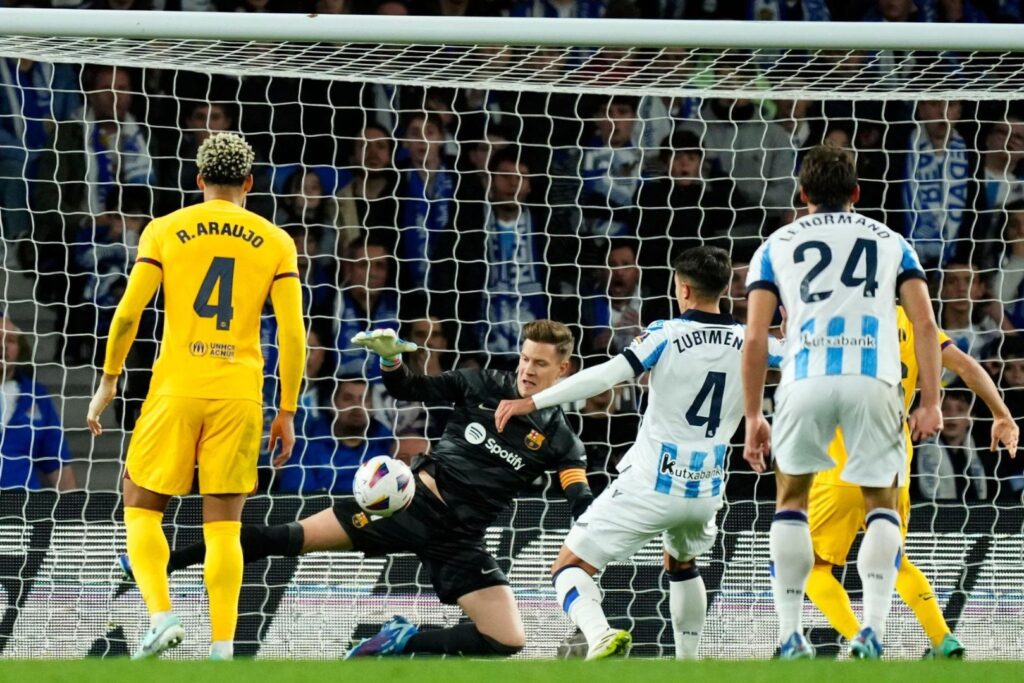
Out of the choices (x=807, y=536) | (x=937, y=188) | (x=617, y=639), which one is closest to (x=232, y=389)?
(x=617, y=639)

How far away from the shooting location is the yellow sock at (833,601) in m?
5.90

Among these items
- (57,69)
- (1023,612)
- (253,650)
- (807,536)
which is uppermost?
(57,69)

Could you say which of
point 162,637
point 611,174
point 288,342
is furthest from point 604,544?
point 611,174

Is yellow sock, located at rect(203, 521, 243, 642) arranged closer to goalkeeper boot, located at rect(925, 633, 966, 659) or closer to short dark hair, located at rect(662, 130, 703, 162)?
goalkeeper boot, located at rect(925, 633, 966, 659)

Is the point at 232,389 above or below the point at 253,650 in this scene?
above

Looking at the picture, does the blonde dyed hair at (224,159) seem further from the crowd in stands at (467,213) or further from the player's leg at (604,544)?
the crowd in stands at (467,213)

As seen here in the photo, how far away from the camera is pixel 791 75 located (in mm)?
8016

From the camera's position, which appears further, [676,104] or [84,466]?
[676,104]

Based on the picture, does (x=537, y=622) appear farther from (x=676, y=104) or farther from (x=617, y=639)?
(x=676, y=104)

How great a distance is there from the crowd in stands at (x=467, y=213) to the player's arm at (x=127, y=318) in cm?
256

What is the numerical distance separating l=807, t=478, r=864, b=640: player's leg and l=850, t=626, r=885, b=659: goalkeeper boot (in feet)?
4.92

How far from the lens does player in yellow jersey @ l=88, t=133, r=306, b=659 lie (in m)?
5.20

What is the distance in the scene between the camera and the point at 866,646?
4375 mm

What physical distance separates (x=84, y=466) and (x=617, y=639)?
135 inches
